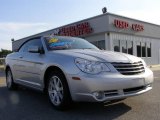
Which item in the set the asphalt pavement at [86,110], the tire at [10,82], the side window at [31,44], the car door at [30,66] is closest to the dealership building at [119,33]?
the tire at [10,82]

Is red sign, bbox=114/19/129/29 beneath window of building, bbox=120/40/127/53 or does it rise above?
above

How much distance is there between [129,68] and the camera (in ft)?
16.9

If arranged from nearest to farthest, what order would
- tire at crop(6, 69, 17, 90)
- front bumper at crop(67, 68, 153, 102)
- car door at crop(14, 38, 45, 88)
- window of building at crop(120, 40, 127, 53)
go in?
front bumper at crop(67, 68, 153, 102), car door at crop(14, 38, 45, 88), tire at crop(6, 69, 17, 90), window of building at crop(120, 40, 127, 53)

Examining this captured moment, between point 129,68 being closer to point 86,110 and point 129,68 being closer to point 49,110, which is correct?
point 86,110

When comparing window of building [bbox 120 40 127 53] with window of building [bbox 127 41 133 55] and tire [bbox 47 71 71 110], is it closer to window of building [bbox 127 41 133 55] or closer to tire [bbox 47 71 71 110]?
window of building [bbox 127 41 133 55]

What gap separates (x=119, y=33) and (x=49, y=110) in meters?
20.6

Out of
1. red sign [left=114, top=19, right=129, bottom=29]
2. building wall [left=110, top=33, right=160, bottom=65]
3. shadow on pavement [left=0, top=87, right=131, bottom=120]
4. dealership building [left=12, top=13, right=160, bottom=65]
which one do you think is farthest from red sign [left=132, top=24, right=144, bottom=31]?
shadow on pavement [left=0, top=87, right=131, bottom=120]

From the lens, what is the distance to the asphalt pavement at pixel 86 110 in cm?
482

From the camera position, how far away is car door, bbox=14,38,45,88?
20.0ft

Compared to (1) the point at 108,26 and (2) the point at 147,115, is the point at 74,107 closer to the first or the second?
(2) the point at 147,115

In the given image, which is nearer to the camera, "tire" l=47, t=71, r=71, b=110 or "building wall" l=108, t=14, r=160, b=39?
"tire" l=47, t=71, r=71, b=110

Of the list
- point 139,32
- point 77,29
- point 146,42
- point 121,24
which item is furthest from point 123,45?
point 146,42

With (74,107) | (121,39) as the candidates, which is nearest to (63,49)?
(74,107)

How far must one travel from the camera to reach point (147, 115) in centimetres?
479
